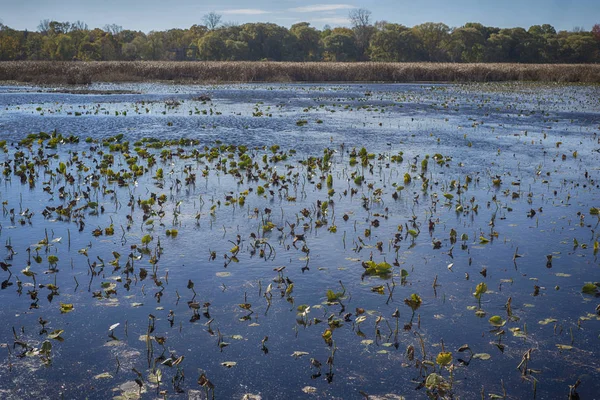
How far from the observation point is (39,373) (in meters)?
5.14

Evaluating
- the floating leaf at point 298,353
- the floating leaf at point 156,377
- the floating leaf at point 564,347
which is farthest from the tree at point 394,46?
the floating leaf at point 156,377

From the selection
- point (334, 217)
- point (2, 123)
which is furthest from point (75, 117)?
point (334, 217)

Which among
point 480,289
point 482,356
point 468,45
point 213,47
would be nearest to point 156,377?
point 482,356

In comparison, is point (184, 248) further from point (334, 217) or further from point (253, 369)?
point (253, 369)

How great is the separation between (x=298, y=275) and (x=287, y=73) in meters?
56.2

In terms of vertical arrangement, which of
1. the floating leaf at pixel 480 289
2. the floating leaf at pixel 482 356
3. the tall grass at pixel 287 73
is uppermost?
the tall grass at pixel 287 73

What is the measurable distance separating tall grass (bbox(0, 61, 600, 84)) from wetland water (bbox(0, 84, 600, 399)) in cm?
4303

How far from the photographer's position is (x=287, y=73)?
202 feet

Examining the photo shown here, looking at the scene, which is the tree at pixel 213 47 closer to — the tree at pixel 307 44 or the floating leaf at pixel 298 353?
the tree at pixel 307 44

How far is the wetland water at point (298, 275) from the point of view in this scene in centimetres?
523

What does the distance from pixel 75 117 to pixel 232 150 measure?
11.9 m

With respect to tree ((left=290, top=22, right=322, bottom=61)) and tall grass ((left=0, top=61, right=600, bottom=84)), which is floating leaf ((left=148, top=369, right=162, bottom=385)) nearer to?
tall grass ((left=0, top=61, right=600, bottom=84))

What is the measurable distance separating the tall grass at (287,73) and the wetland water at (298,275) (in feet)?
141

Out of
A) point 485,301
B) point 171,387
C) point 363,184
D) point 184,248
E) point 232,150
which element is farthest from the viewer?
point 232,150
